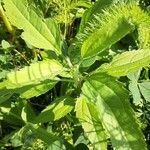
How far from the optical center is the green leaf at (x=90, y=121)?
→ 1377 millimetres

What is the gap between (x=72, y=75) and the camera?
1.44 metres

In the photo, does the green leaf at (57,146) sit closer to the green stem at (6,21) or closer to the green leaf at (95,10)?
the green leaf at (95,10)

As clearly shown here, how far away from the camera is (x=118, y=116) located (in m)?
1.29

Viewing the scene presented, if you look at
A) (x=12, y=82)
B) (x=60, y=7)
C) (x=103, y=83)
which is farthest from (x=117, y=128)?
(x=60, y=7)

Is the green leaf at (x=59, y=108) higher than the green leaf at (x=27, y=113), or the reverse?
the green leaf at (x=27, y=113)

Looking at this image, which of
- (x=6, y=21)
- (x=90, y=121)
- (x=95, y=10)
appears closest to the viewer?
(x=90, y=121)

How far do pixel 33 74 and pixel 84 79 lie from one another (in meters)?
0.26

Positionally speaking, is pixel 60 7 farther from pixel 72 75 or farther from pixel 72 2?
pixel 72 75

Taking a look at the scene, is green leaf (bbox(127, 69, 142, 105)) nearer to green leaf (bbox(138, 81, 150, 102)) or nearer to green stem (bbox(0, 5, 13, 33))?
green leaf (bbox(138, 81, 150, 102))

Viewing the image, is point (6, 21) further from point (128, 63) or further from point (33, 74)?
Result: point (128, 63)

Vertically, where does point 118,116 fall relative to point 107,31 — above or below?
below

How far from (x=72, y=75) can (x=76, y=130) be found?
395 millimetres

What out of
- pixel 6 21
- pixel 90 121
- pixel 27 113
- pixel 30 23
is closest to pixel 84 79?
pixel 90 121

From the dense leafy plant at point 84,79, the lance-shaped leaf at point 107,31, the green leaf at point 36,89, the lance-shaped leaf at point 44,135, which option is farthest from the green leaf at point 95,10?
the lance-shaped leaf at point 44,135
